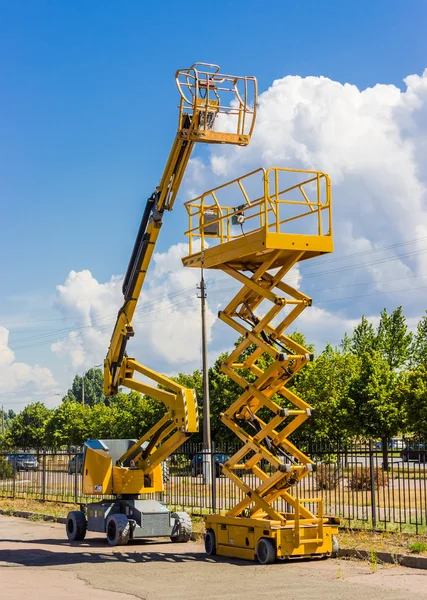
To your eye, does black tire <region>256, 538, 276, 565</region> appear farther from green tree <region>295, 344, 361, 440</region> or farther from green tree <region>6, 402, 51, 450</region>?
green tree <region>6, 402, 51, 450</region>

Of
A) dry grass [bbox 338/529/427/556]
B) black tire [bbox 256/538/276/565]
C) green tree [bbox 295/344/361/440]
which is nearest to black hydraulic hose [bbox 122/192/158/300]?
black tire [bbox 256/538/276/565]

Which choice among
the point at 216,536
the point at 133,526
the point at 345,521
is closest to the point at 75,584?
the point at 216,536

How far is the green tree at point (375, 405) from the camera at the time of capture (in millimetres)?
46344

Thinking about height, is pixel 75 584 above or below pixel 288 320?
below

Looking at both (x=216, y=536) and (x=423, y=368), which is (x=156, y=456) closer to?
(x=216, y=536)

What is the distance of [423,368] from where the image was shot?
157 ft

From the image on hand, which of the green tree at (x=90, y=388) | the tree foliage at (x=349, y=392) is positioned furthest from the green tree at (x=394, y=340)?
the green tree at (x=90, y=388)

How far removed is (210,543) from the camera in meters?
15.6

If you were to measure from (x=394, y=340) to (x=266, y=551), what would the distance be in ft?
190

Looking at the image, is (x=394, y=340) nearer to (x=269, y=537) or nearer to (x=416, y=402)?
(x=416, y=402)

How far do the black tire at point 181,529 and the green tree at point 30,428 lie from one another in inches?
2641

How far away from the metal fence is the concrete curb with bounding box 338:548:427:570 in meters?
1.50

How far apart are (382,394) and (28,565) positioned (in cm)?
3384

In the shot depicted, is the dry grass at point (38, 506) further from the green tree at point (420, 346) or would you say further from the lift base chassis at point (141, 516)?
the green tree at point (420, 346)
